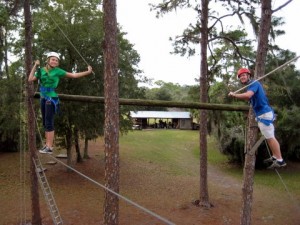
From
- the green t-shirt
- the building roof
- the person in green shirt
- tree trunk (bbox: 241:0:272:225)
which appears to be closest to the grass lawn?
tree trunk (bbox: 241:0:272:225)

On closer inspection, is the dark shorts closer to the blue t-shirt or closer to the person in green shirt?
the person in green shirt

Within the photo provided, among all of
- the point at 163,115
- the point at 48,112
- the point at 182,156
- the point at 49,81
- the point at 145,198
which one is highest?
the point at 49,81

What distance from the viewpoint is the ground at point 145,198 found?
13.3 metres

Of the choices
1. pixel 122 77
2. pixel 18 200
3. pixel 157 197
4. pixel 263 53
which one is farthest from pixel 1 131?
pixel 263 53

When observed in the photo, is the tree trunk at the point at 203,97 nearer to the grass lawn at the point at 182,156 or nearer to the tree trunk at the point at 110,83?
the grass lawn at the point at 182,156

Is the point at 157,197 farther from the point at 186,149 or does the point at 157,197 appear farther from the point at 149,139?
the point at 149,139

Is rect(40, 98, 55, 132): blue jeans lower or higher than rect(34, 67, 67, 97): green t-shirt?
lower

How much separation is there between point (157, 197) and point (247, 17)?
8878 mm

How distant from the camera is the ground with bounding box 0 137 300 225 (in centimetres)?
1333

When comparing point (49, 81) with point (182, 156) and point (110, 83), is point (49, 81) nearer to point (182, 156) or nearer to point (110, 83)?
point (110, 83)

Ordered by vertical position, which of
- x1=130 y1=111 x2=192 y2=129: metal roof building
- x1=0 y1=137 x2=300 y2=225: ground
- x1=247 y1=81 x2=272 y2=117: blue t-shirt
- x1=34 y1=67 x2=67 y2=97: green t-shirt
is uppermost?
x1=34 y1=67 x2=67 y2=97: green t-shirt

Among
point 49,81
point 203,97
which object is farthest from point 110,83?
point 203,97

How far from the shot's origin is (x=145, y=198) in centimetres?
1595

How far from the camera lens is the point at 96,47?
1675cm
